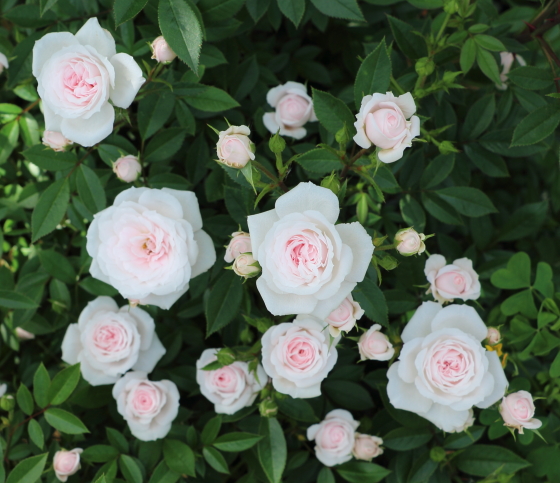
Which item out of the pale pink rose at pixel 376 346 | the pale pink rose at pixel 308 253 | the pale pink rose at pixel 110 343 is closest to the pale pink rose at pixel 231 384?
the pale pink rose at pixel 110 343

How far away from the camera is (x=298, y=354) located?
1163 millimetres

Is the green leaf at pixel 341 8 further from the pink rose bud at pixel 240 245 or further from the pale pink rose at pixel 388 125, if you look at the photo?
the pink rose bud at pixel 240 245

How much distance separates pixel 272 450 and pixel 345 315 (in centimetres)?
48

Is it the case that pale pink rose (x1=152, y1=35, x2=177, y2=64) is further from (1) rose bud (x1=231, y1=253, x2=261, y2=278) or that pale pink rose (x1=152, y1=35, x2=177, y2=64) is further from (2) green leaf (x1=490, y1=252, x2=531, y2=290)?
(2) green leaf (x1=490, y1=252, x2=531, y2=290)

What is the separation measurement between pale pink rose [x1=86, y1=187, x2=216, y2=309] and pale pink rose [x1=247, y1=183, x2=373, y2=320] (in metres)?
0.25

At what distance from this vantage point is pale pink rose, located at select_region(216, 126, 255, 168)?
3.30 feet

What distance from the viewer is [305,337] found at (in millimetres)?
1176

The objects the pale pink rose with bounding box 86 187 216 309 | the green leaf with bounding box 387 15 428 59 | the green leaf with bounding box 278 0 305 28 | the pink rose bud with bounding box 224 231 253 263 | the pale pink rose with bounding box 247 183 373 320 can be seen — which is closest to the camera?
the pale pink rose with bounding box 247 183 373 320

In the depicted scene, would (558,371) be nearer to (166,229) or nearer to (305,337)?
(305,337)

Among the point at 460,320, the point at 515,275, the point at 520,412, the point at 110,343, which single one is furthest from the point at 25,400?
the point at 515,275

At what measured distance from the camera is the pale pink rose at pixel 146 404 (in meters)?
1.30

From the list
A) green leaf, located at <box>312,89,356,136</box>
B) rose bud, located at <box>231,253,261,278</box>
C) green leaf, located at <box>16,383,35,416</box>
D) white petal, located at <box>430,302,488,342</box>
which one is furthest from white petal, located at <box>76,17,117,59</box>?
white petal, located at <box>430,302,488,342</box>

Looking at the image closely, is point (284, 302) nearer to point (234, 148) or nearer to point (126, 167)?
point (234, 148)

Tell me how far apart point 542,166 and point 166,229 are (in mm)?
1500
